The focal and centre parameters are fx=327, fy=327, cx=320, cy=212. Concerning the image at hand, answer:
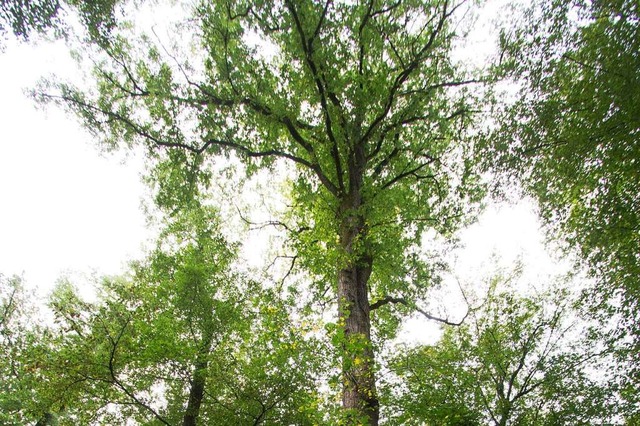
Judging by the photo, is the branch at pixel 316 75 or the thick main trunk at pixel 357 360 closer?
the thick main trunk at pixel 357 360

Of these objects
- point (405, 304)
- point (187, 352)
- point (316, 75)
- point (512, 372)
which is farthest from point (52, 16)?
point (512, 372)

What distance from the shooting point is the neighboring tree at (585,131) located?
393 cm

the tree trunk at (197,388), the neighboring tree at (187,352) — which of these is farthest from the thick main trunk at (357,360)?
the tree trunk at (197,388)

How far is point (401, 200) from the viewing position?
7.87 meters

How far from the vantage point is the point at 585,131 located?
14.6ft

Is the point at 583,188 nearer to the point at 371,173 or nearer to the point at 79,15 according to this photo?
the point at 371,173

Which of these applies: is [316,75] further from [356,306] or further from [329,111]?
[356,306]

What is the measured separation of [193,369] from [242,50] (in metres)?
6.34

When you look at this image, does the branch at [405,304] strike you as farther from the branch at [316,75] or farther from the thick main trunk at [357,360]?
the branch at [316,75]

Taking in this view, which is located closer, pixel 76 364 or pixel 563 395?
pixel 76 364

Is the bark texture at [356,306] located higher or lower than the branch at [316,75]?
lower

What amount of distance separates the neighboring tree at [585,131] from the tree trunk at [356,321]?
2932 mm

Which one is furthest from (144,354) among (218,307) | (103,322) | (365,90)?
(365,90)

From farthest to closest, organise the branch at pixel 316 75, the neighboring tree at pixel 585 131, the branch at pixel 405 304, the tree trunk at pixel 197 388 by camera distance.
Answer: the branch at pixel 405 304 < the tree trunk at pixel 197 388 < the branch at pixel 316 75 < the neighboring tree at pixel 585 131
